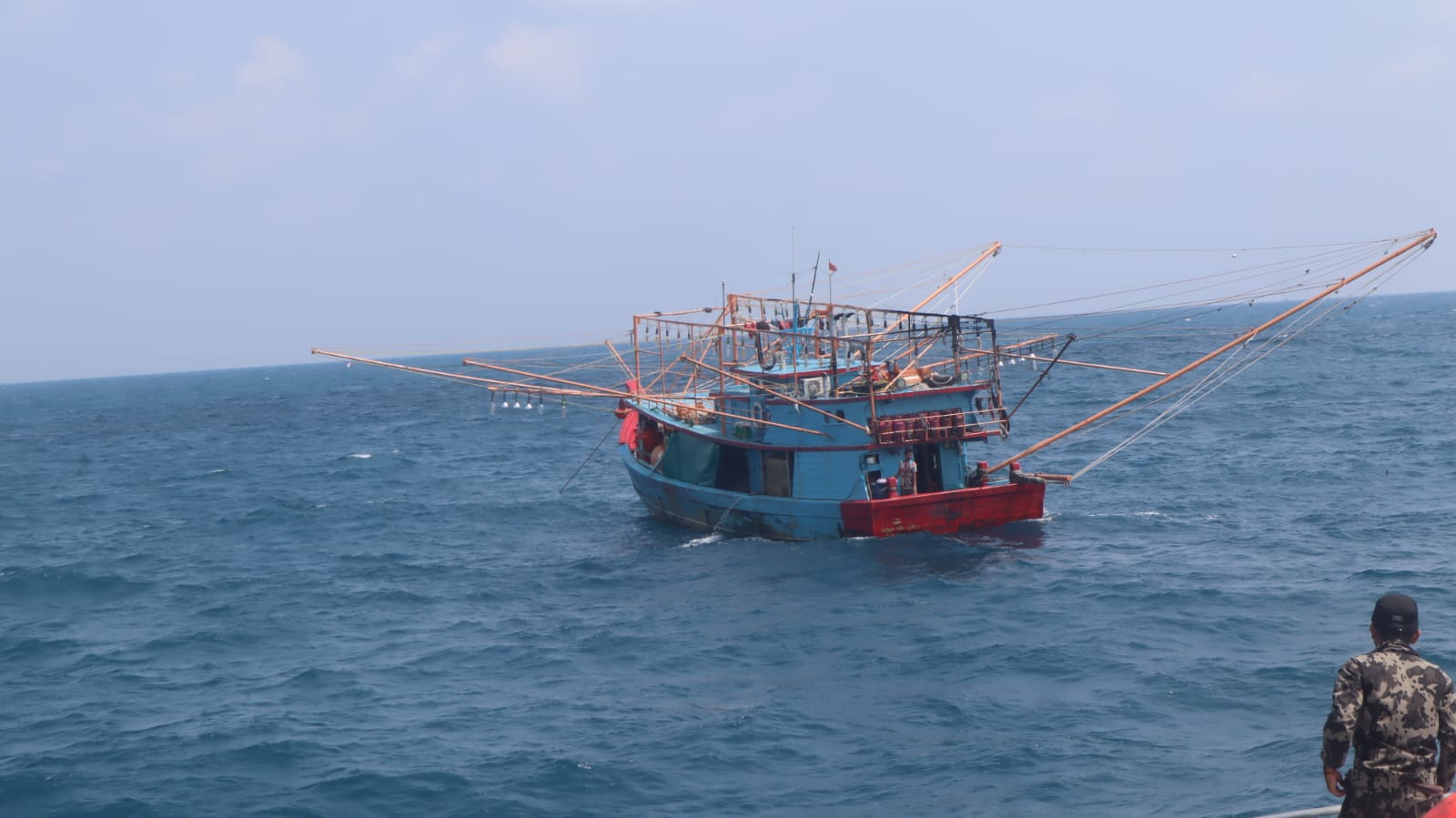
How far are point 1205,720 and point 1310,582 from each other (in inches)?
377

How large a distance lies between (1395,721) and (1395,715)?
4 centimetres

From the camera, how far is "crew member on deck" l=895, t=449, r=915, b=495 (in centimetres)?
3362

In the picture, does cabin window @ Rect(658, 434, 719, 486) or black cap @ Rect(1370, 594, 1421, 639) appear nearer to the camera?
black cap @ Rect(1370, 594, 1421, 639)

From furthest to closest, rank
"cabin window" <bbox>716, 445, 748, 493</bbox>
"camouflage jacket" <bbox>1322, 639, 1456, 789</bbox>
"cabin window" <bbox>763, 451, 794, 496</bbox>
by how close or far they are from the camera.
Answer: "cabin window" <bbox>716, 445, 748, 493</bbox>
"cabin window" <bbox>763, 451, 794, 496</bbox>
"camouflage jacket" <bbox>1322, 639, 1456, 789</bbox>

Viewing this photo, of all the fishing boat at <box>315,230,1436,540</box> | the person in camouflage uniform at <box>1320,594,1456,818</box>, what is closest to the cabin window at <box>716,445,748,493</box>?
the fishing boat at <box>315,230,1436,540</box>

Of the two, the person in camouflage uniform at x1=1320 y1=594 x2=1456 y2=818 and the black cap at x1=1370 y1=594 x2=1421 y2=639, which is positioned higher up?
the black cap at x1=1370 y1=594 x2=1421 y2=639

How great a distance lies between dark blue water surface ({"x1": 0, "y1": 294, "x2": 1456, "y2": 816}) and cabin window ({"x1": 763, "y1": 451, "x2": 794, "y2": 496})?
1649 millimetres

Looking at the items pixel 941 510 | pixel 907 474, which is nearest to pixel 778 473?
pixel 907 474

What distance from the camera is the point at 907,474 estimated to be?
33.8 meters

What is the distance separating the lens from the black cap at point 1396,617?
815cm

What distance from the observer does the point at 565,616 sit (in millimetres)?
28812

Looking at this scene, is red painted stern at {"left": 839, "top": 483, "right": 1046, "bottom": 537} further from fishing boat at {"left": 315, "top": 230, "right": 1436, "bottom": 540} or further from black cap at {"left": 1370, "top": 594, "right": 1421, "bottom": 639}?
black cap at {"left": 1370, "top": 594, "right": 1421, "bottom": 639}

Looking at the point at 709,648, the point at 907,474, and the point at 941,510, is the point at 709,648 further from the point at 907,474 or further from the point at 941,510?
the point at 907,474

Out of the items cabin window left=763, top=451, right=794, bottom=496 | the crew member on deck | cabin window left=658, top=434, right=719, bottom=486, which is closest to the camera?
the crew member on deck
